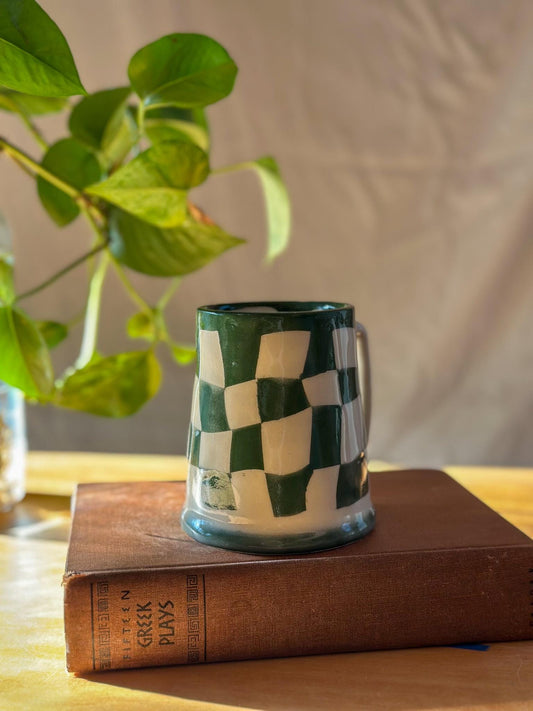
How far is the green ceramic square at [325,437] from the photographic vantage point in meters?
0.45

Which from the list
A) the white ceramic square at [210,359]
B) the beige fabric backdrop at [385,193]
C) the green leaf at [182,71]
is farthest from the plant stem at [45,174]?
the beige fabric backdrop at [385,193]

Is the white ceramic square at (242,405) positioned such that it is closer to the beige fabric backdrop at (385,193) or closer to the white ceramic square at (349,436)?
the white ceramic square at (349,436)

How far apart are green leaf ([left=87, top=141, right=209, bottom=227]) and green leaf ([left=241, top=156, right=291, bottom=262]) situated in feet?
0.46

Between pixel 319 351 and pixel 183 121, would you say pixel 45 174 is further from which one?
pixel 319 351

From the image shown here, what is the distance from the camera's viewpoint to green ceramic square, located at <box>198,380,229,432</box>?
455mm

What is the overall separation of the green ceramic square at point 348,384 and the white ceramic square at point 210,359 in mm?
71

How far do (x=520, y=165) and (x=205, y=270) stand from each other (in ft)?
1.54

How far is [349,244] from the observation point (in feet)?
3.76

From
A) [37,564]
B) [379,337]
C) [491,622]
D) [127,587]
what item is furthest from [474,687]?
[379,337]

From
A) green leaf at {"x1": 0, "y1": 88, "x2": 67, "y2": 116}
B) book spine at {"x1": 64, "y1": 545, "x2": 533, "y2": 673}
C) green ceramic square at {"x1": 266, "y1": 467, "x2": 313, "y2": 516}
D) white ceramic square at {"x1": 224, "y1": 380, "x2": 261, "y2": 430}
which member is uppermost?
green leaf at {"x1": 0, "y1": 88, "x2": 67, "y2": 116}

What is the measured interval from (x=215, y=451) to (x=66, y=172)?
305mm

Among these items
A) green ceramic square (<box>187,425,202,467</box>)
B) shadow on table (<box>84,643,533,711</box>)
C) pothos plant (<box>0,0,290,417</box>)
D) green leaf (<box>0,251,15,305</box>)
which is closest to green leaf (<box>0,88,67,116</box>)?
pothos plant (<box>0,0,290,417</box>)

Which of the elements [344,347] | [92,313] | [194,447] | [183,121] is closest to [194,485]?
[194,447]

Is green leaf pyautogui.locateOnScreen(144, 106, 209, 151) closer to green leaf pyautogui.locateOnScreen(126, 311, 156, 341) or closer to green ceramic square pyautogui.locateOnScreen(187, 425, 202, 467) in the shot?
green leaf pyautogui.locateOnScreen(126, 311, 156, 341)
